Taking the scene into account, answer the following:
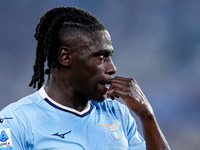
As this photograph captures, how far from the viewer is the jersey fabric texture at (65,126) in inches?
80.7

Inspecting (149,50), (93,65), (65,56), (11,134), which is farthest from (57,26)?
(149,50)

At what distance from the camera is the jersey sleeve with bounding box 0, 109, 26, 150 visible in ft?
6.57

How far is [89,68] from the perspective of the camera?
2.19 meters

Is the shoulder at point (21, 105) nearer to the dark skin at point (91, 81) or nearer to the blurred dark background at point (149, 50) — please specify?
the dark skin at point (91, 81)

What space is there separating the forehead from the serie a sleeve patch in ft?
1.97

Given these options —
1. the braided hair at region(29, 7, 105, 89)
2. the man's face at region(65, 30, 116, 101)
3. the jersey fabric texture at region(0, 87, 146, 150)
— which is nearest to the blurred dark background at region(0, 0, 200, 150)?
the braided hair at region(29, 7, 105, 89)

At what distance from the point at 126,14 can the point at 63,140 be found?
434 centimetres

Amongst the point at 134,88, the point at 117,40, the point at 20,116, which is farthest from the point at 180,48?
the point at 20,116

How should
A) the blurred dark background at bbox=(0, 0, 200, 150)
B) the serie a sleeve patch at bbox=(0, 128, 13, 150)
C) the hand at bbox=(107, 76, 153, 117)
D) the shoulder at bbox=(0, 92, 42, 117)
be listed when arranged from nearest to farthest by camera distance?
the serie a sleeve patch at bbox=(0, 128, 13, 150)
the shoulder at bbox=(0, 92, 42, 117)
the hand at bbox=(107, 76, 153, 117)
the blurred dark background at bbox=(0, 0, 200, 150)

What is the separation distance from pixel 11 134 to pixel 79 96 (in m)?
0.48

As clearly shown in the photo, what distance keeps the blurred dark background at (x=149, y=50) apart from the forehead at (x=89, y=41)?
3.45m

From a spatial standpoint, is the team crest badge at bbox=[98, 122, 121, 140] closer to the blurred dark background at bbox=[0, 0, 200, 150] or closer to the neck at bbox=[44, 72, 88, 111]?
the neck at bbox=[44, 72, 88, 111]

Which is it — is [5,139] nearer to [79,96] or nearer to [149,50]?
[79,96]

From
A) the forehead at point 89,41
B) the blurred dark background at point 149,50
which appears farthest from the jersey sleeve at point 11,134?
the blurred dark background at point 149,50
